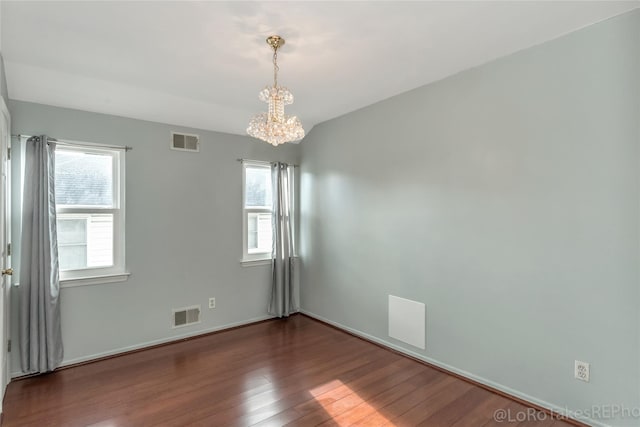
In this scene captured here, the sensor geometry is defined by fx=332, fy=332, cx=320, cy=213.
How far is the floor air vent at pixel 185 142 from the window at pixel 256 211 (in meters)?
0.63

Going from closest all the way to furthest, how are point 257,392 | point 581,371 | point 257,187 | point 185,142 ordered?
point 581,371
point 257,392
point 185,142
point 257,187

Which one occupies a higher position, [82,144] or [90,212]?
[82,144]

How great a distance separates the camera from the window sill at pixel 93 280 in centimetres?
304

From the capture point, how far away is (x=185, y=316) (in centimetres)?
371

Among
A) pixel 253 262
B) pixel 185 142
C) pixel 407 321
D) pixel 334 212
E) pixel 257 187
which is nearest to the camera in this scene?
pixel 407 321

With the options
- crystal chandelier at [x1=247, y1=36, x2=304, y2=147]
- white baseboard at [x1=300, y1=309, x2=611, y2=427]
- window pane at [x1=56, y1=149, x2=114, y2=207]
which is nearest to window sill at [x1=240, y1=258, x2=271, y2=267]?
white baseboard at [x1=300, y1=309, x2=611, y2=427]

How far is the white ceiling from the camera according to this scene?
197 centimetres

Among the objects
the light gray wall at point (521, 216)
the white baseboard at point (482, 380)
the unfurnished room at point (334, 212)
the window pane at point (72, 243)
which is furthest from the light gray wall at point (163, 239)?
the light gray wall at point (521, 216)

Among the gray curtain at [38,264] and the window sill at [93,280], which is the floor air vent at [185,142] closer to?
the gray curtain at [38,264]

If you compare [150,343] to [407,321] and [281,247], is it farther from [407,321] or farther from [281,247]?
[407,321]

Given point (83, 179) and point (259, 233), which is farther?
point (259, 233)

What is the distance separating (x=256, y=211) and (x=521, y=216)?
9.72ft

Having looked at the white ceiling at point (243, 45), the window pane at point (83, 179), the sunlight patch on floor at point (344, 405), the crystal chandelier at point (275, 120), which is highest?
the white ceiling at point (243, 45)

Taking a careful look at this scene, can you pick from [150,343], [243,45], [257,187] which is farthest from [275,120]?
[150,343]
